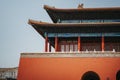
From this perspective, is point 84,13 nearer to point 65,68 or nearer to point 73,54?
point 73,54

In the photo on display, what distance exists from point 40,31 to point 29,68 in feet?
14.2

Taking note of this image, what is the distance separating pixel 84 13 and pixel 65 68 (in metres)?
6.08

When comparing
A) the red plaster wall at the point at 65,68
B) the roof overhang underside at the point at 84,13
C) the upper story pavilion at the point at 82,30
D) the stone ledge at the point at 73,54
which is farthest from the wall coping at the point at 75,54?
the roof overhang underside at the point at 84,13

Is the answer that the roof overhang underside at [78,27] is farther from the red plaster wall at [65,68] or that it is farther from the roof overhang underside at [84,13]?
the red plaster wall at [65,68]

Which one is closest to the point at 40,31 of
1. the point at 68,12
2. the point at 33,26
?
the point at 33,26

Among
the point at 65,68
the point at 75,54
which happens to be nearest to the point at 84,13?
the point at 75,54

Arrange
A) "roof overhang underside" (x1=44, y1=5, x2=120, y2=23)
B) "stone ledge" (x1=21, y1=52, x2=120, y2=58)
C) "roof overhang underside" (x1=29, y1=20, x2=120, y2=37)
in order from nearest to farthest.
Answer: "stone ledge" (x1=21, y1=52, x2=120, y2=58), "roof overhang underside" (x1=29, y1=20, x2=120, y2=37), "roof overhang underside" (x1=44, y1=5, x2=120, y2=23)

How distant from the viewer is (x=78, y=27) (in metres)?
18.5

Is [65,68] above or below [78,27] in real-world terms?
below

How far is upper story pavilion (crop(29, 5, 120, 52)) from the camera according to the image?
18.4 metres

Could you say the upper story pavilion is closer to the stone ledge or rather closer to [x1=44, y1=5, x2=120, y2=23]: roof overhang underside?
[x1=44, y1=5, x2=120, y2=23]: roof overhang underside

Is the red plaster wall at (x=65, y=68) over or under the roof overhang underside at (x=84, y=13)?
under

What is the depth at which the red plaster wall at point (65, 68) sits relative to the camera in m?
16.4

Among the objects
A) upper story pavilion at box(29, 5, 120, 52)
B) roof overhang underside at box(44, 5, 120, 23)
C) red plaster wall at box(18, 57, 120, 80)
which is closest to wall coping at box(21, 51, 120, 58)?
red plaster wall at box(18, 57, 120, 80)
